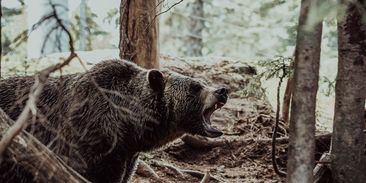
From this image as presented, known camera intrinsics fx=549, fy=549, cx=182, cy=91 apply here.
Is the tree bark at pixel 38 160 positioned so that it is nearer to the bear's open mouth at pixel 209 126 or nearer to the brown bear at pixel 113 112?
the brown bear at pixel 113 112

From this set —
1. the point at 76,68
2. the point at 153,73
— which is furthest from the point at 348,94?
the point at 76,68

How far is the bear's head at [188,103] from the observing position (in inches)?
234

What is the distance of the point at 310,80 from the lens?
4.71m

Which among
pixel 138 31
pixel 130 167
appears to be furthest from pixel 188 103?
pixel 138 31

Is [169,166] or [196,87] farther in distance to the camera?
[169,166]

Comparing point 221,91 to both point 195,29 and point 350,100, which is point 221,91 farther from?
point 195,29

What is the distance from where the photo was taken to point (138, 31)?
7469 millimetres

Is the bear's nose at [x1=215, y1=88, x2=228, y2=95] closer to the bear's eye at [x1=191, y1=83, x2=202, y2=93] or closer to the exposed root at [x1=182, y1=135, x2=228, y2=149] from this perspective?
the bear's eye at [x1=191, y1=83, x2=202, y2=93]

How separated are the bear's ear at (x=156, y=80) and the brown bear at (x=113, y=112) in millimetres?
11

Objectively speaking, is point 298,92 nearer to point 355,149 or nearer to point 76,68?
point 355,149

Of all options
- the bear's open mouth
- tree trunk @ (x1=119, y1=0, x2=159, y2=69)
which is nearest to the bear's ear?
the bear's open mouth

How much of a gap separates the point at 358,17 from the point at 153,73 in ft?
7.00

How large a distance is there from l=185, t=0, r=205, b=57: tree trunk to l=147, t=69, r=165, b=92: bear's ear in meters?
14.0

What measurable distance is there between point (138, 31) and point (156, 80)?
1777 mm
